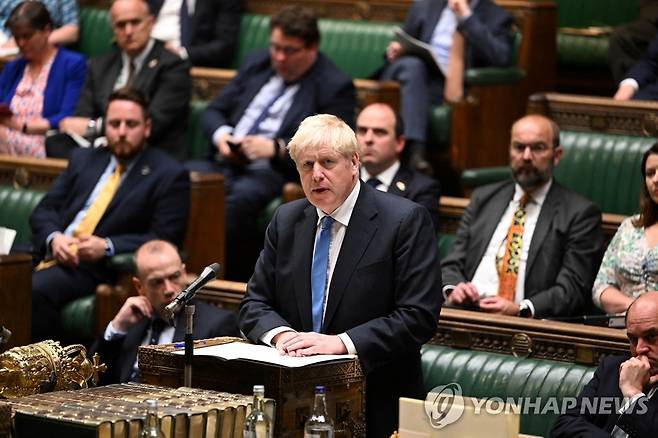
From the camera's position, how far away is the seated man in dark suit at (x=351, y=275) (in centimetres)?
313

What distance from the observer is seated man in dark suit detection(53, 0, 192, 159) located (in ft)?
19.6

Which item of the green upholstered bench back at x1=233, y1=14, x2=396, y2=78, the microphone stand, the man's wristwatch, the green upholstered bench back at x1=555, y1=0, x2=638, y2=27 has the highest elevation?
the green upholstered bench back at x1=555, y1=0, x2=638, y2=27

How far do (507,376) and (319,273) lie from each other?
34.3 inches

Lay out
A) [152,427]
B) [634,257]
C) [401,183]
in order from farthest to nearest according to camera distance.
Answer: [401,183], [634,257], [152,427]

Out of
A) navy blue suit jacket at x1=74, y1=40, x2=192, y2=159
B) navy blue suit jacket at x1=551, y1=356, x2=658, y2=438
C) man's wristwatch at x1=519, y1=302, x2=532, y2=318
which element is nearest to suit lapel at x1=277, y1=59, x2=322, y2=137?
navy blue suit jacket at x1=74, y1=40, x2=192, y2=159

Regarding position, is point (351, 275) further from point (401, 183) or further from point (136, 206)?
point (136, 206)

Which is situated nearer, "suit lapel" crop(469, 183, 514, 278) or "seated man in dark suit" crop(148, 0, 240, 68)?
"suit lapel" crop(469, 183, 514, 278)

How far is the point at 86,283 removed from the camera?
5.20 m

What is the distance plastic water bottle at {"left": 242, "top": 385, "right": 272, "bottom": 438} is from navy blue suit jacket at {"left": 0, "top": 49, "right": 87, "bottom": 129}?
3680 mm

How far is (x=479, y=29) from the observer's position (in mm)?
5852

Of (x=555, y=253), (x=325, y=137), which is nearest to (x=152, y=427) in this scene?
(x=325, y=137)

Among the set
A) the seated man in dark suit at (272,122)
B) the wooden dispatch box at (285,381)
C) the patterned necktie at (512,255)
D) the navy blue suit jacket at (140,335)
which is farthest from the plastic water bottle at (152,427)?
the seated man in dark suit at (272,122)

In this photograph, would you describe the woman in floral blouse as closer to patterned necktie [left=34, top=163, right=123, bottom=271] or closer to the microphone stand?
the microphone stand

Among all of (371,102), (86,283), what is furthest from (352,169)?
(371,102)
